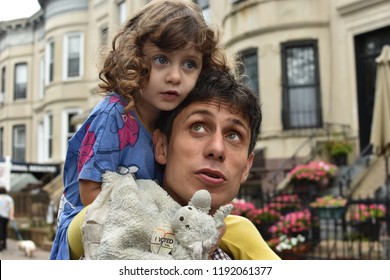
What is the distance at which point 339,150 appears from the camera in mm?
12781

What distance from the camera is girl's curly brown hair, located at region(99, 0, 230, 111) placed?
178 cm

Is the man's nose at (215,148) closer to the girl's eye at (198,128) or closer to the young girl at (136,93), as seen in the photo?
the girl's eye at (198,128)

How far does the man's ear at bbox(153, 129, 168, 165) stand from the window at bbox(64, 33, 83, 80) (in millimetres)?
21779

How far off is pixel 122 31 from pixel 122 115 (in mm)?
350

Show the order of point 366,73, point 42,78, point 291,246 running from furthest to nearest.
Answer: point 42,78 → point 366,73 → point 291,246

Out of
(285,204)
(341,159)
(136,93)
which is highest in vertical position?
(341,159)

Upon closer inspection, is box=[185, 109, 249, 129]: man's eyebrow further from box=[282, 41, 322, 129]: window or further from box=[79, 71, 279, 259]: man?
box=[282, 41, 322, 129]: window

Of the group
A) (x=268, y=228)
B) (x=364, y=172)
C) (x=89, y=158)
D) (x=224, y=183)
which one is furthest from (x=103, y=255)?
(x=364, y=172)

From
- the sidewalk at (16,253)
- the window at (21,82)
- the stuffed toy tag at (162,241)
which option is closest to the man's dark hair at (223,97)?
the stuffed toy tag at (162,241)

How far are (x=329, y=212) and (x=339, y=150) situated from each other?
14.8 feet

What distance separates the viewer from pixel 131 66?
5.88 ft

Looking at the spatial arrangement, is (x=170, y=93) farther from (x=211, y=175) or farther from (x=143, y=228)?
(x=143, y=228)

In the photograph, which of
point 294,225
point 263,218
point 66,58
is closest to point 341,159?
point 263,218

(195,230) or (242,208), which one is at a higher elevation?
(195,230)
